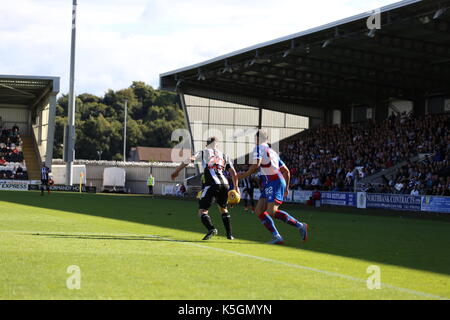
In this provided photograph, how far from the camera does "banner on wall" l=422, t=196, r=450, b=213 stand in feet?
101

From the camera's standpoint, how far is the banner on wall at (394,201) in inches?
1288

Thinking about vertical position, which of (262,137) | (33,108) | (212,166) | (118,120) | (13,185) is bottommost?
(13,185)

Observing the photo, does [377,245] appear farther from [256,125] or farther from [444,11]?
[256,125]

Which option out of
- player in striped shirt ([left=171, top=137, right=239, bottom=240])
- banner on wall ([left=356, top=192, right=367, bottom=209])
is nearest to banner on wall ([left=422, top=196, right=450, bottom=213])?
banner on wall ([left=356, top=192, right=367, bottom=209])

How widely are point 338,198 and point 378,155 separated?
6.57 meters

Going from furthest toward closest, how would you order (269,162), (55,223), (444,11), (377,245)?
(444,11) → (55,223) → (377,245) → (269,162)

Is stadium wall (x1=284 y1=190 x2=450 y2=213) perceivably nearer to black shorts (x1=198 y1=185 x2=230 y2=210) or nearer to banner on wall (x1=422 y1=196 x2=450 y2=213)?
banner on wall (x1=422 y1=196 x2=450 y2=213)

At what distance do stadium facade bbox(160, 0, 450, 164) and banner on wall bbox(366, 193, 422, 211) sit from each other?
756 centimetres

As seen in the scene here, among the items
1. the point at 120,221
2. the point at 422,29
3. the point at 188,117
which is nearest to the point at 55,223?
the point at 120,221

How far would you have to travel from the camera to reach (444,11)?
2991 cm

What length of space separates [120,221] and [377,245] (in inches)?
306

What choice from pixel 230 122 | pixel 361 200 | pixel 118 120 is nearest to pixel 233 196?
pixel 361 200

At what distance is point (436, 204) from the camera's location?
103ft

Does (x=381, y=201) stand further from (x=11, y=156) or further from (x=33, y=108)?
(x=33, y=108)
